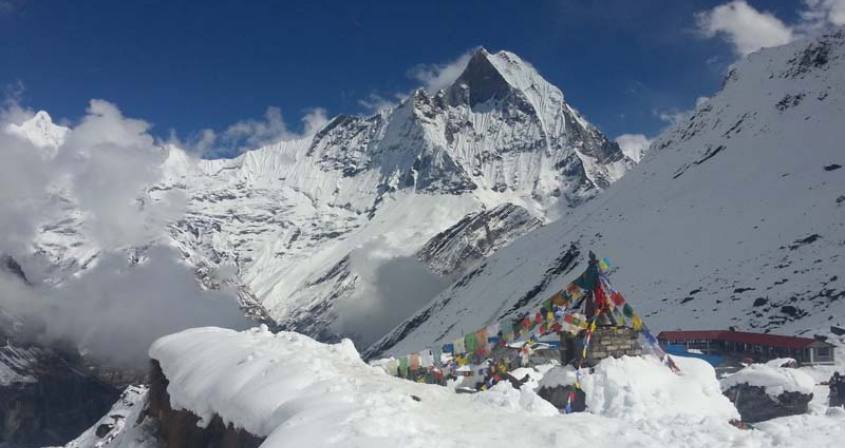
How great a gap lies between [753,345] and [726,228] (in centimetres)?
4295

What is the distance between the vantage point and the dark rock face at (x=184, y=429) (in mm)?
13469

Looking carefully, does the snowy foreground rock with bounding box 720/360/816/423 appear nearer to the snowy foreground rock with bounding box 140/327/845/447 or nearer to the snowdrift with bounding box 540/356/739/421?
the snowdrift with bounding box 540/356/739/421

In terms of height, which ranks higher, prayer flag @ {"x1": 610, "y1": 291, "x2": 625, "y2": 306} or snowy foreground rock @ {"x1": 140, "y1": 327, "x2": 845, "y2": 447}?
prayer flag @ {"x1": 610, "y1": 291, "x2": 625, "y2": 306}

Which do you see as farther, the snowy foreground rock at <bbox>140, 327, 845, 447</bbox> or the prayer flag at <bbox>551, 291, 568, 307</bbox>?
the prayer flag at <bbox>551, 291, 568, 307</bbox>

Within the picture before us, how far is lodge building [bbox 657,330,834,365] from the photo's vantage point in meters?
48.3

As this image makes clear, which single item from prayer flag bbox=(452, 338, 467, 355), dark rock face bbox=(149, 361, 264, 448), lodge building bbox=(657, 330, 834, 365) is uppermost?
lodge building bbox=(657, 330, 834, 365)

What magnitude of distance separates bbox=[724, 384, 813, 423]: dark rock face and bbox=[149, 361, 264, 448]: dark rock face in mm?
20019

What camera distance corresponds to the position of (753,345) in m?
55.5

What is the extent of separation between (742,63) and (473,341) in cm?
15077

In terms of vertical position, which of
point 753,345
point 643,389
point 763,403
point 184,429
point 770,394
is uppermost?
point 753,345

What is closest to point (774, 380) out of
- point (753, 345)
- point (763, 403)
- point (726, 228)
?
point (763, 403)

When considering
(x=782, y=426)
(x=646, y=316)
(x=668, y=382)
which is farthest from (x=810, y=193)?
(x=782, y=426)

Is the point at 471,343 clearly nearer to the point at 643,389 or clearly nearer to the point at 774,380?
the point at 643,389

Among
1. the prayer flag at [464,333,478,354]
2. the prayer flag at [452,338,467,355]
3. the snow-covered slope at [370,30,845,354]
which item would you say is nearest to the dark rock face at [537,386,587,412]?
the prayer flag at [464,333,478,354]
